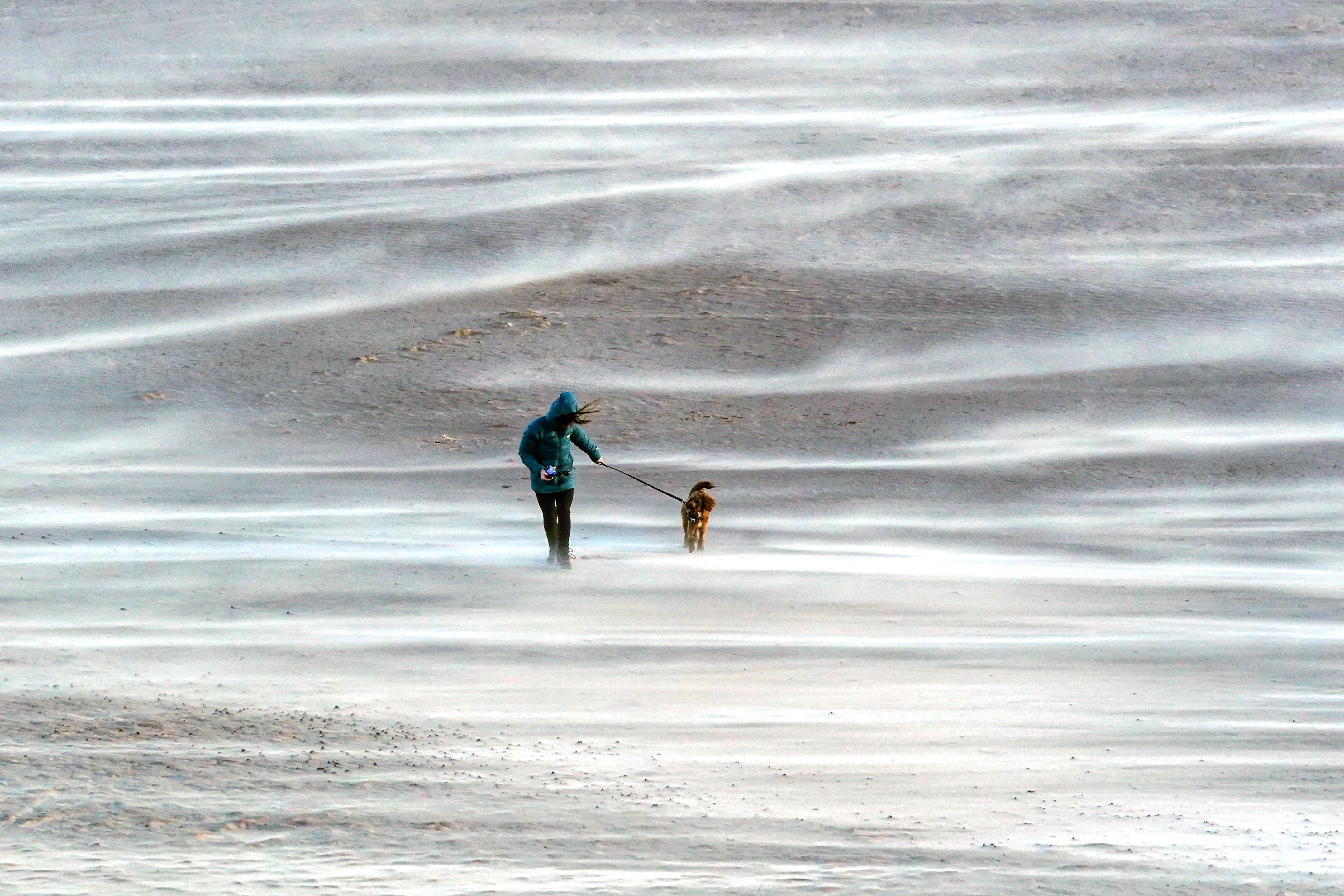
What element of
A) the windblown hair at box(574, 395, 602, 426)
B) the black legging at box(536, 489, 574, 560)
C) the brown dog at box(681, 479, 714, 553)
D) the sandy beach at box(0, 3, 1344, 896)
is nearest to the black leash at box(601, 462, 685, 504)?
the brown dog at box(681, 479, 714, 553)

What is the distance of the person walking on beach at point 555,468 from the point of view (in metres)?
11.8

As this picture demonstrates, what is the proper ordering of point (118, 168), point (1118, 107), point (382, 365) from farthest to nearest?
point (1118, 107) → point (118, 168) → point (382, 365)

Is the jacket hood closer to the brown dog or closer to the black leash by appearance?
the black leash

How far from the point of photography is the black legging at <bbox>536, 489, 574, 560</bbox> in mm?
11781

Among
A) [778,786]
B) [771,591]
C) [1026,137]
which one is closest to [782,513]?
[771,591]

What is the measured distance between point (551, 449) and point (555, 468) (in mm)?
127

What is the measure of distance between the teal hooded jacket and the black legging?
0.12 ft

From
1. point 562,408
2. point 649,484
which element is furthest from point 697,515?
point 649,484

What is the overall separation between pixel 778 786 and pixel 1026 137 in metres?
22.8

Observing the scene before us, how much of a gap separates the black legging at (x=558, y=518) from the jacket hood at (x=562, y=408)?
463 mm

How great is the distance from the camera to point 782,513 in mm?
14414

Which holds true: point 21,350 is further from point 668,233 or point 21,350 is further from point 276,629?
point 276,629

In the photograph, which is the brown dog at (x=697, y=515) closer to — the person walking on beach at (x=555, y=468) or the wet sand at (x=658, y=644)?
the wet sand at (x=658, y=644)

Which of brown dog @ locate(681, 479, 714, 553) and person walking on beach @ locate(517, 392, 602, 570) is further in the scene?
brown dog @ locate(681, 479, 714, 553)
